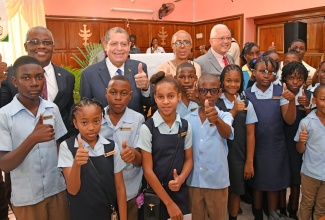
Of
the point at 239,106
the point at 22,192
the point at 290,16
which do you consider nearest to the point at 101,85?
the point at 22,192

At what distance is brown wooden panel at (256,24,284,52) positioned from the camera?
7738 mm

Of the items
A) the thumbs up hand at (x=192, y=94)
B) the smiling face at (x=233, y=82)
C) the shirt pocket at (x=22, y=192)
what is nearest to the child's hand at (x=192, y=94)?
the thumbs up hand at (x=192, y=94)

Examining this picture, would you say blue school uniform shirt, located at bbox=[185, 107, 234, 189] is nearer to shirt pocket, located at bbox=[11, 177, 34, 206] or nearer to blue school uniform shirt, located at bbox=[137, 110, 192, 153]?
blue school uniform shirt, located at bbox=[137, 110, 192, 153]

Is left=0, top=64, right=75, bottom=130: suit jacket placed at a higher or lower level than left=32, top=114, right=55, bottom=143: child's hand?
higher

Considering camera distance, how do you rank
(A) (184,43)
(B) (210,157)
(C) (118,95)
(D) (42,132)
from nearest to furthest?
(D) (42,132) < (C) (118,95) < (B) (210,157) < (A) (184,43)

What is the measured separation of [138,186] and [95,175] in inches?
15.4

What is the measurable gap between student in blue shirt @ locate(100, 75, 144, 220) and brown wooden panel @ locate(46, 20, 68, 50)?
22.7 ft

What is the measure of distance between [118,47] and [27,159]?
998mm

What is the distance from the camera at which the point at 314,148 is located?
227 cm

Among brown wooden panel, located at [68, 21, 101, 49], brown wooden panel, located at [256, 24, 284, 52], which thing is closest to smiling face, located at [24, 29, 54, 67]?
brown wooden panel, located at [68, 21, 101, 49]

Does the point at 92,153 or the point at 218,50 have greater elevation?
the point at 218,50

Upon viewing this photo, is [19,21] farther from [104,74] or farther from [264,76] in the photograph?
[264,76]

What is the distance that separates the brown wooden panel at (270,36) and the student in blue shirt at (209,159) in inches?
254

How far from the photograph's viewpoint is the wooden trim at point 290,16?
6.72m
